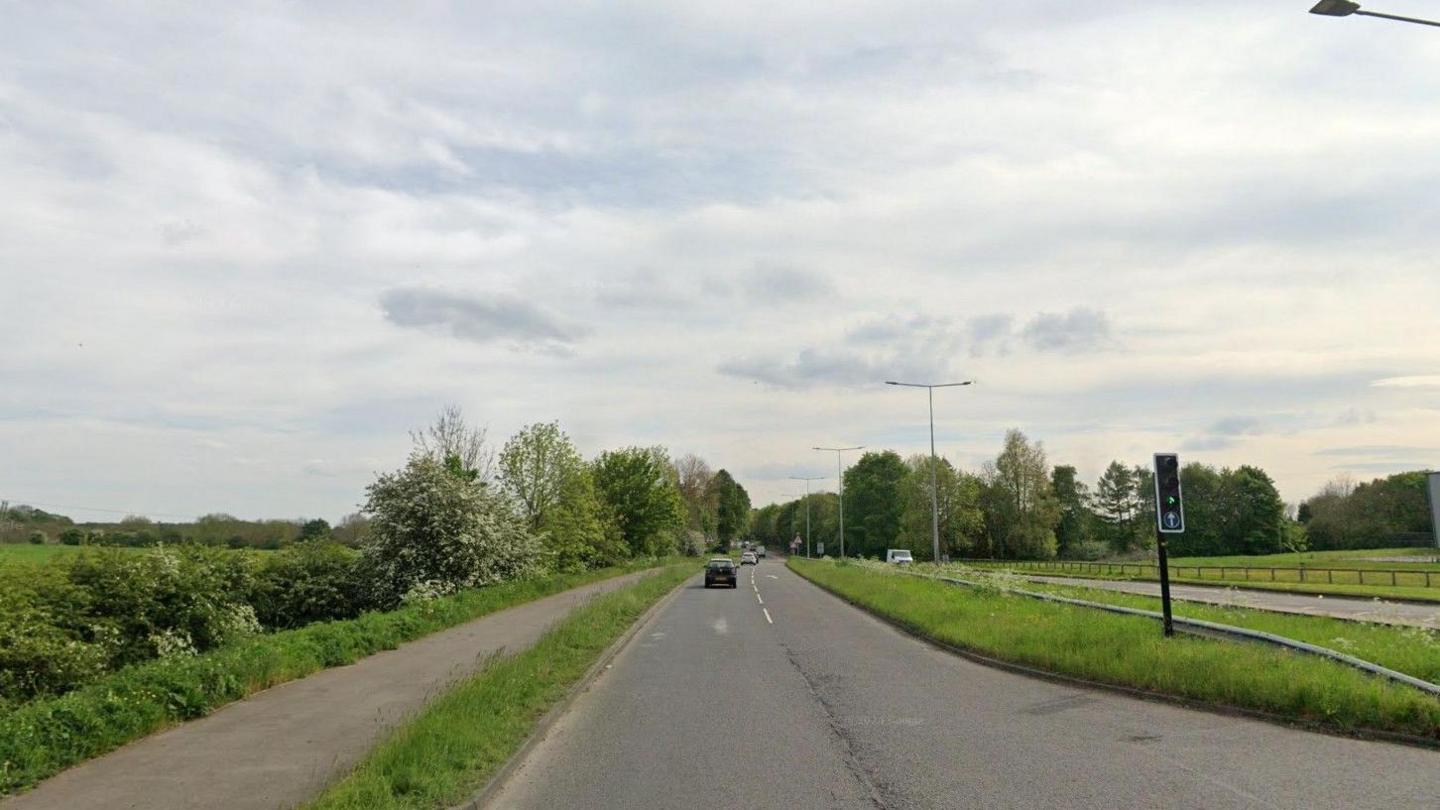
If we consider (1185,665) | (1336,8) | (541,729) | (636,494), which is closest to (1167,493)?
(1185,665)

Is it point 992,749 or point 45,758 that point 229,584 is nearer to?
point 45,758

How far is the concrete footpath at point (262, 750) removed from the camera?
24.7ft

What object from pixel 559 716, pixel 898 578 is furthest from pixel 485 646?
pixel 898 578

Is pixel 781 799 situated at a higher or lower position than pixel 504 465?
lower

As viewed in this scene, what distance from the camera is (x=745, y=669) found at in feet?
51.5

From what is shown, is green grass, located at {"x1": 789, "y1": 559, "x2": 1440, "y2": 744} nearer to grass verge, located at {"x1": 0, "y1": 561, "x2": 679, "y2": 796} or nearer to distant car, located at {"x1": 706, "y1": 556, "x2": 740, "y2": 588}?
grass verge, located at {"x1": 0, "y1": 561, "x2": 679, "y2": 796}

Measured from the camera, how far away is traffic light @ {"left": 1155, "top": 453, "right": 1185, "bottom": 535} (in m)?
14.6

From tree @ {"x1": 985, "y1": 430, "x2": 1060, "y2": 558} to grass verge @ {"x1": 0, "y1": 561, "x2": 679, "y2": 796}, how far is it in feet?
287

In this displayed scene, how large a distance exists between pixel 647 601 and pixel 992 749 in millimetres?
23604

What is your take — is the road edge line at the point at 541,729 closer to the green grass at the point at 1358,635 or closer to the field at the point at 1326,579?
the green grass at the point at 1358,635

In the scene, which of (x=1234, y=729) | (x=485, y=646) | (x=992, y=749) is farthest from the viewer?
(x=485, y=646)

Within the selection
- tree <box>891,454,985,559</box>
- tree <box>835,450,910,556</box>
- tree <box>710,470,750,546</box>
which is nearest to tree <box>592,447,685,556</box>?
tree <box>891,454,985,559</box>

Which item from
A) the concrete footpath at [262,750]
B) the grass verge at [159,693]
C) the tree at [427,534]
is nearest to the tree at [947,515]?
the tree at [427,534]

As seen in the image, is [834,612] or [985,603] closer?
[985,603]
